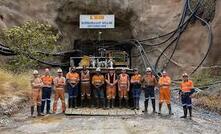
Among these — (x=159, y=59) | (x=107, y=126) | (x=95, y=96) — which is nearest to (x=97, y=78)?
(x=95, y=96)

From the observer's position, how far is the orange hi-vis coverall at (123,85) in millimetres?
19359

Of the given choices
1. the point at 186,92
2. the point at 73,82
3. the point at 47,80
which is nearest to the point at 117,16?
the point at 73,82

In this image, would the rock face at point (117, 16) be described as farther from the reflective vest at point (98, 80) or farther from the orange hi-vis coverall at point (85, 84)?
the orange hi-vis coverall at point (85, 84)

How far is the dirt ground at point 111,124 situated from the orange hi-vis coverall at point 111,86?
1.79m

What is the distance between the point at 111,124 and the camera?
Answer: 52.9 feet

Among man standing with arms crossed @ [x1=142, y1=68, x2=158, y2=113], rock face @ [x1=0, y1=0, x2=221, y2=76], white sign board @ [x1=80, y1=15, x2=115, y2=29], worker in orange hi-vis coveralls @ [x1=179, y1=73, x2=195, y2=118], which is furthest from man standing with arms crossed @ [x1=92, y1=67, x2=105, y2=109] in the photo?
white sign board @ [x1=80, y1=15, x2=115, y2=29]

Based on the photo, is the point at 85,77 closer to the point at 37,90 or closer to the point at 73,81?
the point at 73,81

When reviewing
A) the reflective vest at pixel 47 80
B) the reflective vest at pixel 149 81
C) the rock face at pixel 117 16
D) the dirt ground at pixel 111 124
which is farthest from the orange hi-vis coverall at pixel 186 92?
the rock face at pixel 117 16

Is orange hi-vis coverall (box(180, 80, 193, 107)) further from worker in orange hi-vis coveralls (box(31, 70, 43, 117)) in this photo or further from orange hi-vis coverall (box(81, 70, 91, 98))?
worker in orange hi-vis coveralls (box(31, 70, 43, 117))

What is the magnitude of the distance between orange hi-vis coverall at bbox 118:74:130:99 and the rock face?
11.6 meters

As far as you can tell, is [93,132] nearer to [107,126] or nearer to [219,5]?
[107,126]

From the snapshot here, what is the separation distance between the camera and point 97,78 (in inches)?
768

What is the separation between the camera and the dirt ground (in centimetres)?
1499

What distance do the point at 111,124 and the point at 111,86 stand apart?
3.57 meters
